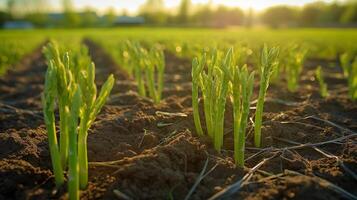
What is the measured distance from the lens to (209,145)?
94.3 inches

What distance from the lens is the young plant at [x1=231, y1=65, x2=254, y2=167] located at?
192cm

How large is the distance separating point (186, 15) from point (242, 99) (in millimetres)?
72929

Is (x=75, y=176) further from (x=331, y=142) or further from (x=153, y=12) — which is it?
(x=153, y=12)

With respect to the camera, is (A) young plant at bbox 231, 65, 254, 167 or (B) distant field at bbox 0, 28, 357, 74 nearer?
(A) young plant at bbox 231, 65, 254, 167

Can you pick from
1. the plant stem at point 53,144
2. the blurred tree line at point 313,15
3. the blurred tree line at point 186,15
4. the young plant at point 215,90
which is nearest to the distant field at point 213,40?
the young plant at point 215,90

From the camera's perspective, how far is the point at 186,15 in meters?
72.9

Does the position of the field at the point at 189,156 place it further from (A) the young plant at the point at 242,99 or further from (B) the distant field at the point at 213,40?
(B) the distant field at the point at 213,40

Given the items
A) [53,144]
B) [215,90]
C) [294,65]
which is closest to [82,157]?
[53,144]

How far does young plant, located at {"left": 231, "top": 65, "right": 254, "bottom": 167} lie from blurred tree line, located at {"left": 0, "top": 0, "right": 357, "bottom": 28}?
190ft

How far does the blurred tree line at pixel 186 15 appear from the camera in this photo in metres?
62.4

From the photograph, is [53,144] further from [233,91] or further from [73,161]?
[233,91]

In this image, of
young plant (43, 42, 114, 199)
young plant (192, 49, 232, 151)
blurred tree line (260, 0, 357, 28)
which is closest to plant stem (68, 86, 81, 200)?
young plant (43, 42, 114, 199)

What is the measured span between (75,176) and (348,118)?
2504 mm

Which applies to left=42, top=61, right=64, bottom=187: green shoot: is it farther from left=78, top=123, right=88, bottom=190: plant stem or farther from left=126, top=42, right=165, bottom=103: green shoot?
left=126, top=42, right=165, bottom=103: green shoot
